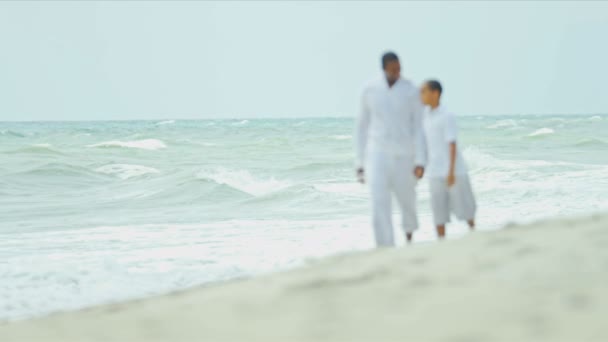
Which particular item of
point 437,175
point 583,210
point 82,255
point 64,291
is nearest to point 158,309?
point 437,175

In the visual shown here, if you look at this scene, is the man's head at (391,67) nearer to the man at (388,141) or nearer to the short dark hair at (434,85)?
the man at (388,141)

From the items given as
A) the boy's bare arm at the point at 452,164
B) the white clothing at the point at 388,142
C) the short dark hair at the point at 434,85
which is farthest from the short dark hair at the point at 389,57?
the boy's bare arm at the point at 452,164

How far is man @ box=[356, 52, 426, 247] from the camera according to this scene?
7.27 meters

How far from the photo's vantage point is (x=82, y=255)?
430 inches

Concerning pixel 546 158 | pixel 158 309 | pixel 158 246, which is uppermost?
pixel 158 309

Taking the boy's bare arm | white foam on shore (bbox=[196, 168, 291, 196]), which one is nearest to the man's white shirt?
the boy's bare arm

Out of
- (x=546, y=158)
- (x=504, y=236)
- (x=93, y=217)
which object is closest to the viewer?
(x=504, y=236)

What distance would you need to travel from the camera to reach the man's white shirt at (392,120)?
23.8 feet

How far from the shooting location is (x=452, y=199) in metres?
7.82

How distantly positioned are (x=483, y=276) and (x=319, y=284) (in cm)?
81

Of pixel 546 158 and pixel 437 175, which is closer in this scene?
pixel 437 175

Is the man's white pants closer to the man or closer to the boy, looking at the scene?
the man

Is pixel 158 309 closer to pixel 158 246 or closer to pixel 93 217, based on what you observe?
pixel 158 246

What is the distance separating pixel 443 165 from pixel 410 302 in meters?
3.41
